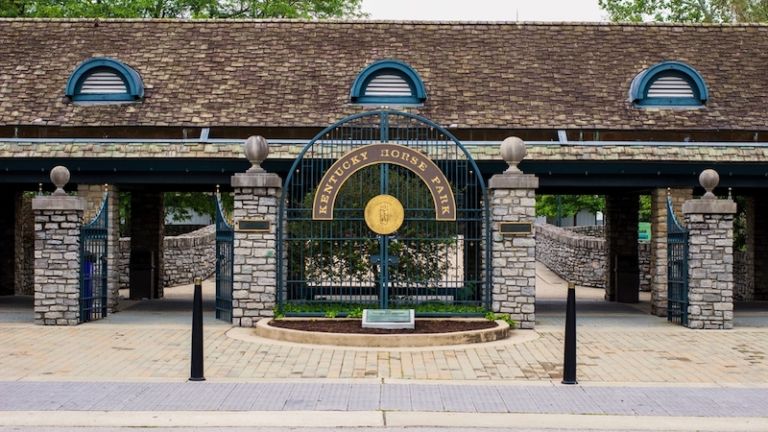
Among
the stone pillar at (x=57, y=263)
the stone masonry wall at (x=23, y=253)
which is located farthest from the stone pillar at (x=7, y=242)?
the stone pillar at (x=57, y=263)

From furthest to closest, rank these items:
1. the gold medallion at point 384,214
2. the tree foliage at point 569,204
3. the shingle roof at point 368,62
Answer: the tree foliage at point 569,204
the shingle roof at point 368,62
the gold medallion at point 384,214

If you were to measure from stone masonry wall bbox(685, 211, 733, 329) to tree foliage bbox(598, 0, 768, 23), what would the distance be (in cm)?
1940

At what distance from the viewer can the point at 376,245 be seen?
16531 millimetres

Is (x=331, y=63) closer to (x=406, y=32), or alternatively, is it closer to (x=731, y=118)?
(x=406, y=32)

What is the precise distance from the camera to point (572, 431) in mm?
8477

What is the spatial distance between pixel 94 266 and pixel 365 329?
554 cm

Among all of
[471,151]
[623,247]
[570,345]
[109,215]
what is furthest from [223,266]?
[623,247]

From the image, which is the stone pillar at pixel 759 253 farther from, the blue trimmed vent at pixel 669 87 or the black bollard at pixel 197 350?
the black bollard at pixel 197 350

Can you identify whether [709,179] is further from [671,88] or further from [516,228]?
[671,88]

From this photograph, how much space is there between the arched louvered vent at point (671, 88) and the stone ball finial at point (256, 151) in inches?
340

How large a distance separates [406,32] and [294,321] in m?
9.29

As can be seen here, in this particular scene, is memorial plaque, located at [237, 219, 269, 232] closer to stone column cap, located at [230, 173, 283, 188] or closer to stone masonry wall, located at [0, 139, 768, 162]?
stone column cap, located at [230, 173, 283, 188]

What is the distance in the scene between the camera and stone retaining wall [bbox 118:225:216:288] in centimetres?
2561

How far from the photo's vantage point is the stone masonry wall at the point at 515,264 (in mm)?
15781
